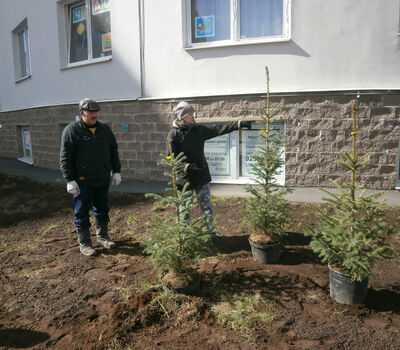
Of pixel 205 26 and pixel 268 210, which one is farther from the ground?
pixel 205 26

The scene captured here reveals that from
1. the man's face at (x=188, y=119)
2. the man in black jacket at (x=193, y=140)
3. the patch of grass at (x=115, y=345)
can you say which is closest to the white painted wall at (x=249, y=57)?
the man in black jacket at (x=193, y=140)

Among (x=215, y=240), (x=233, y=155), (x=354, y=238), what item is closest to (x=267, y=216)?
(x=215, y=240)

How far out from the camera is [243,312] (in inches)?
128

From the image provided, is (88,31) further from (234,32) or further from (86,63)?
(234,32)

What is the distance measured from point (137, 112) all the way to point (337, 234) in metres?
6.64

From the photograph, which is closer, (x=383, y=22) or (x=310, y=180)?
(x=383, y=22)

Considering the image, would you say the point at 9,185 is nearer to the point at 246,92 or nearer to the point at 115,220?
the point at 115,220

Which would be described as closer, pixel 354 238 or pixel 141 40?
pixel 354 238

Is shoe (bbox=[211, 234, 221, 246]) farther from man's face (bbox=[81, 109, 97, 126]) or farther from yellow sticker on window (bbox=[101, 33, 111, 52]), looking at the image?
yellow sticker on window (bbox=[101, 33, 111, 52])

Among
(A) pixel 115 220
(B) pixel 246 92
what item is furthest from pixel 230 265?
(B) pixel 246 92

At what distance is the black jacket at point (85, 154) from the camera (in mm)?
4492

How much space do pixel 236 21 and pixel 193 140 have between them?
14.1 ft

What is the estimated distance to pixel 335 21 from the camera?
7008mm

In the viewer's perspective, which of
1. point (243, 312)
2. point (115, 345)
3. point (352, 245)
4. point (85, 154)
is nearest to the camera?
point (115, 345)
